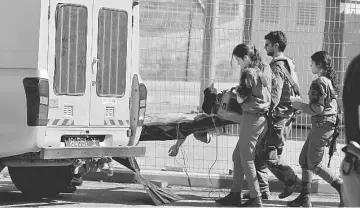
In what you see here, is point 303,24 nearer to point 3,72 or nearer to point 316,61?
point 316,61

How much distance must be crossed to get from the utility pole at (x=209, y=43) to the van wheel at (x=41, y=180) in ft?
6.77

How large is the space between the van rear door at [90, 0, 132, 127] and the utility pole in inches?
68.3

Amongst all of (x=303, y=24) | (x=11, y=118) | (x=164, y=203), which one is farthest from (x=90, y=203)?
(x=303, y=24)

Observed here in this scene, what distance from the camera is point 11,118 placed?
350 inches

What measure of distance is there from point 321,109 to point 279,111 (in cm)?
57

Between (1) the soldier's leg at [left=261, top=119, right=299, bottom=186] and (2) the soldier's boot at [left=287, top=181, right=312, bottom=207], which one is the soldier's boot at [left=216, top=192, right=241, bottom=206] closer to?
(1) the soldier's leg at [left=261, top=119, right=299, bottom=186]

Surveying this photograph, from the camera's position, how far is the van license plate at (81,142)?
923 centimetres

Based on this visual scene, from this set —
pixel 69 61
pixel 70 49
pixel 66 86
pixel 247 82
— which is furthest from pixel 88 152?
pixel 247 82

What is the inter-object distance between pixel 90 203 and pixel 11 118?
5.02 ft

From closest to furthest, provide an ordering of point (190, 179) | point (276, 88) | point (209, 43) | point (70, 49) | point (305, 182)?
point (70, 49) < point (276, 88) < point (305, 182) < point (209, 43) < point (190, 179)

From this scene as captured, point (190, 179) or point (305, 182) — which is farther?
point (190, 179)

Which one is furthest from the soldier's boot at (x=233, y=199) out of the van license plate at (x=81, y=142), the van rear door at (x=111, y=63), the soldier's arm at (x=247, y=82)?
the van license plate at (x=81, y=142)

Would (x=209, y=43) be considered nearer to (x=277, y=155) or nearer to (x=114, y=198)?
(x=277, y=155)

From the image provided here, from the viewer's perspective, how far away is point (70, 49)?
361 inches
